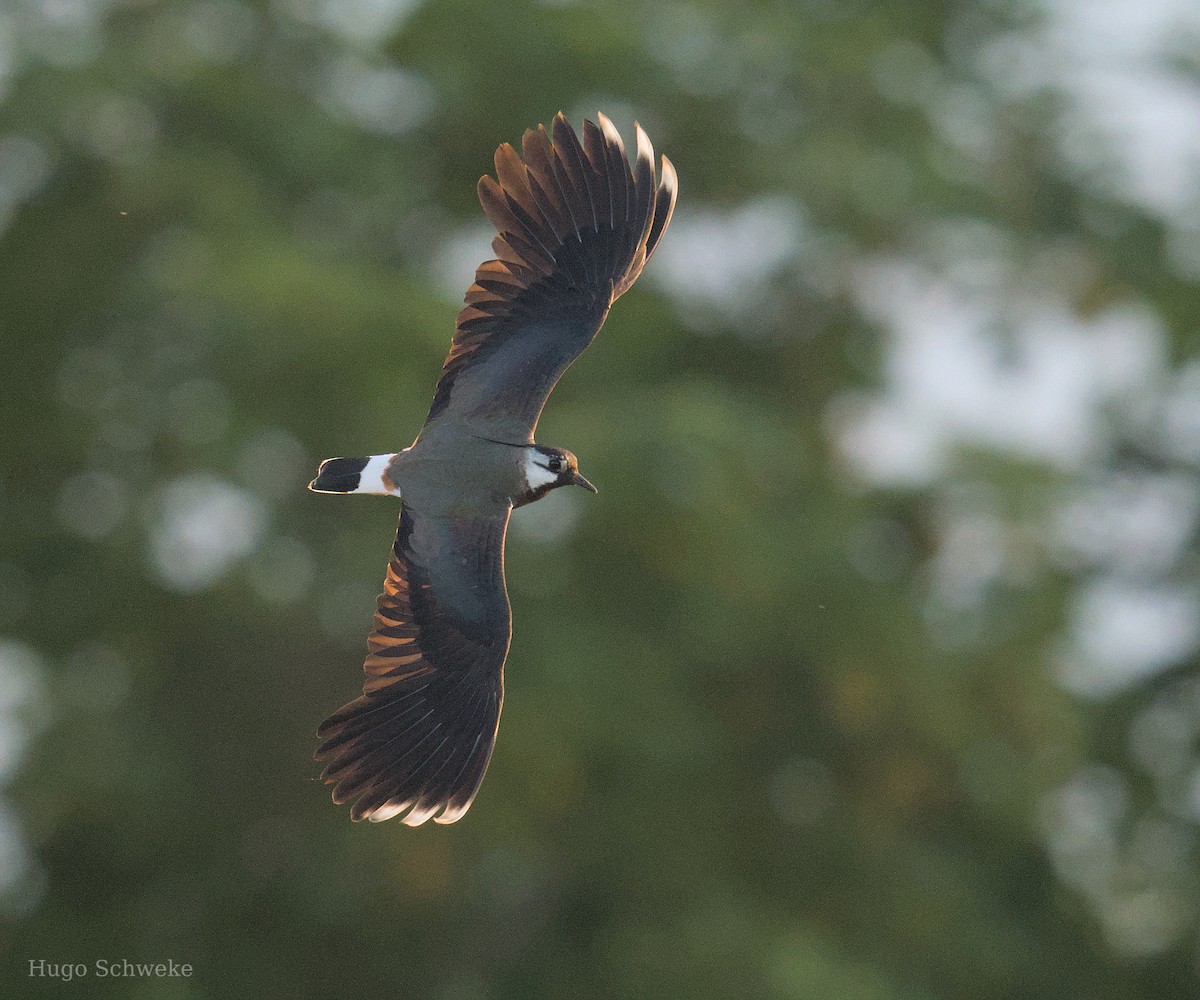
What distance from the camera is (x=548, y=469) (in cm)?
540

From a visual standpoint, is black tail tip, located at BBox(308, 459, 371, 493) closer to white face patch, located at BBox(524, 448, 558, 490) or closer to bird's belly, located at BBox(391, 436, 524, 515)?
bird's belly, located at BBox(391, 436, 524, 515)

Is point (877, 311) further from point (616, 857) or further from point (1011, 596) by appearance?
point (616, 857)

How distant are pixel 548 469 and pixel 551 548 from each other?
A: 8.54 meters

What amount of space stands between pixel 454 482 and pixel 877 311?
410 inches

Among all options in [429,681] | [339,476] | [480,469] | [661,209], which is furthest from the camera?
[661,209]

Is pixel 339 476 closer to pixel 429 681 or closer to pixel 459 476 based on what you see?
pixel 459 476

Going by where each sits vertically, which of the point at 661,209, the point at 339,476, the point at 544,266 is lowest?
the point at 339,476

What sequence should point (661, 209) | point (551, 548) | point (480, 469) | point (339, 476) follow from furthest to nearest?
point (551, 548)
point (661, 209)
point (480, 469)
point (339, 476)

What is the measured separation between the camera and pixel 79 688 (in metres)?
14.3

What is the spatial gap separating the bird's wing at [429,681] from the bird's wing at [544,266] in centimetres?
32

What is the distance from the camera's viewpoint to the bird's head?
5383 millimetres

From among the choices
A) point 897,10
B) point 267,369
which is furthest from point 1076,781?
point 267,369

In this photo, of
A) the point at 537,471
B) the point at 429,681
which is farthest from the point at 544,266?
the point at 429,681

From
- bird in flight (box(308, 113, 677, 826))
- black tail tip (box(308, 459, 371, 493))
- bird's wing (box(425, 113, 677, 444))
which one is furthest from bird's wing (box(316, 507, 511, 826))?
bird's wing (box(425, 113, 677, 444))
